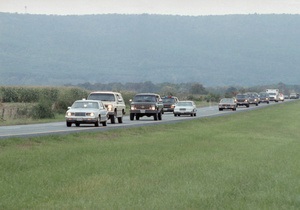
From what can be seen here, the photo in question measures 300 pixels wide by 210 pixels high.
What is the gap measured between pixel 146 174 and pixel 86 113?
2397 centimetres

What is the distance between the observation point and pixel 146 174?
63.6ft

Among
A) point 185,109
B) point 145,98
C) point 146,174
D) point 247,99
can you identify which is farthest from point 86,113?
point 247,99

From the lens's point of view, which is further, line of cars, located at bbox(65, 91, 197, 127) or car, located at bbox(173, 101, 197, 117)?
car, located at bbox(173, 101, 197, 117)

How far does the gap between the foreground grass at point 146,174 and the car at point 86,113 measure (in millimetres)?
10038

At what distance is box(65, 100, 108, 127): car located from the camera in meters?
43.1

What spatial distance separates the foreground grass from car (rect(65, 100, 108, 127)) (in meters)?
10.0

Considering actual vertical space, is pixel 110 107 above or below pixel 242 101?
above

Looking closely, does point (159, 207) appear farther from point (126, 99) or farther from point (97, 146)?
point (126, 99)

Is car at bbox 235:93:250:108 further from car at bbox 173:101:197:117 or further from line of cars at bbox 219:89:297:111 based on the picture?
car at bbox 173:101:197:117

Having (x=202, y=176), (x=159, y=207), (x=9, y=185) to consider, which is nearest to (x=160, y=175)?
(x=202, y=176)

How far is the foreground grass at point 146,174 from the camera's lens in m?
14.5

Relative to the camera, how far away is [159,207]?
13.5 m

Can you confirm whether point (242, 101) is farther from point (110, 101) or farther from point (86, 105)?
point (86, 105)

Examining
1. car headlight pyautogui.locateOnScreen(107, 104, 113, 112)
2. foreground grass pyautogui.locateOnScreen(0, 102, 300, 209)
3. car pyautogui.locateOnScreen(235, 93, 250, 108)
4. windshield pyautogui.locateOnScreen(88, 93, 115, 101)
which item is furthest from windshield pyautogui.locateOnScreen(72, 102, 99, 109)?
car pyautogui.locateOnScreen(235, 93, 250, 108)
